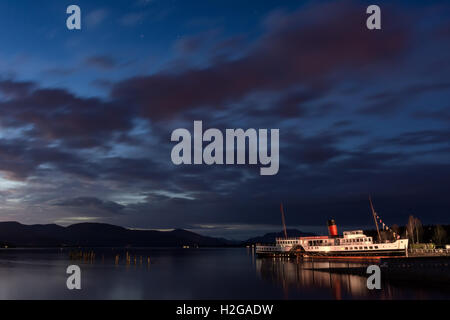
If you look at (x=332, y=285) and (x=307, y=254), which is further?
(x=307, y=254)

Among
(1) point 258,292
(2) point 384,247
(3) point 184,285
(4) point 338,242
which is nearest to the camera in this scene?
(1) point 258,292

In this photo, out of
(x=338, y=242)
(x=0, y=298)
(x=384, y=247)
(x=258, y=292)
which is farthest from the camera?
(x=338, y=242)

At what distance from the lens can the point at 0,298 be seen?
53.0m

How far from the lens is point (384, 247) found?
93562mm
